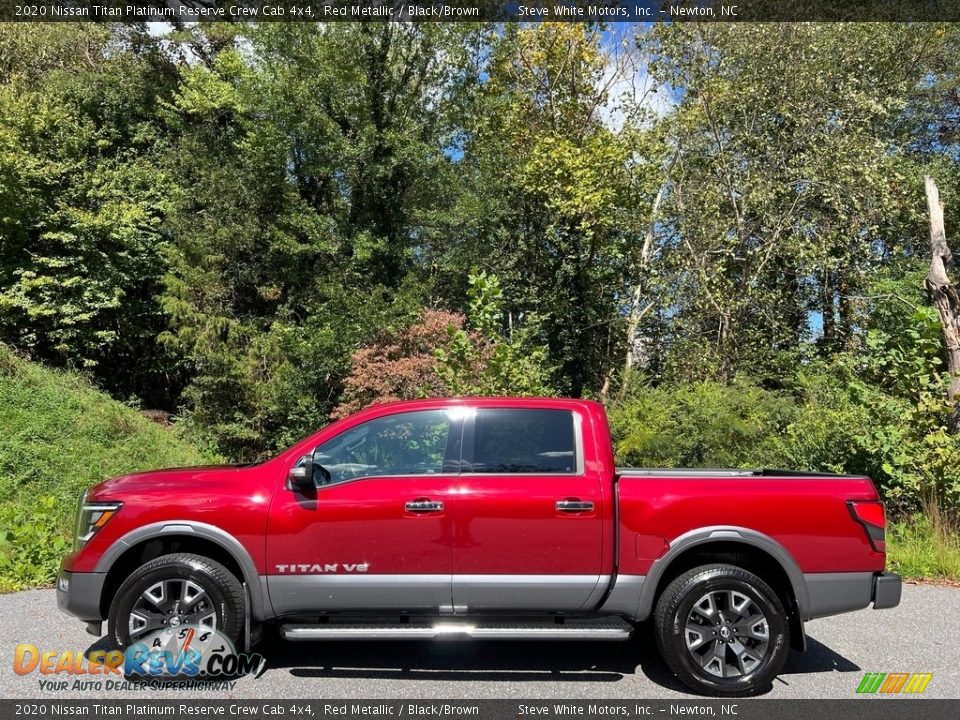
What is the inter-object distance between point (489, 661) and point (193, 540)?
2.15 meters

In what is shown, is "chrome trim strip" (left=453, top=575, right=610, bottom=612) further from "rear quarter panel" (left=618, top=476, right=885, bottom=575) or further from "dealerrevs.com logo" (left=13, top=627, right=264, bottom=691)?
"dealerrevs.com logo" (left=13, top=627, right=264, bottom=691)

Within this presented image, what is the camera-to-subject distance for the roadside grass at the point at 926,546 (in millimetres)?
7418

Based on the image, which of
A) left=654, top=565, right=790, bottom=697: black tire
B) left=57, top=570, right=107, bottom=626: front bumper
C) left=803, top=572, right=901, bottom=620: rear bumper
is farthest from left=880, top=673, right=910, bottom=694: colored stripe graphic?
left=57, top=570, right=107, bottom=626: front bumper

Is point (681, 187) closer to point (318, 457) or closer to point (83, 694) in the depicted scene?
point (318, 457)

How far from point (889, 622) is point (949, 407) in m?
3.78

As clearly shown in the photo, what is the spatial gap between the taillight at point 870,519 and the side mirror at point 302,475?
3388mm

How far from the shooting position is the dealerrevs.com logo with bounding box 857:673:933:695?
4.43 meters

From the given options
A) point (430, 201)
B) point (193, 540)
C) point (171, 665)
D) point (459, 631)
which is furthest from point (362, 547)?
point (430, 201)

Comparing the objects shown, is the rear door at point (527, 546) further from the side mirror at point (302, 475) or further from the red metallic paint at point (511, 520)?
the side mirror at point (302, 475)

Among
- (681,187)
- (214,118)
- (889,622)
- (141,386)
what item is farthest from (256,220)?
(889,622)

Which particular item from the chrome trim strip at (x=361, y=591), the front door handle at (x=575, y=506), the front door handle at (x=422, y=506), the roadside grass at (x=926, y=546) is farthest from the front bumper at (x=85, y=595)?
the roadside grass at (x=926, y=546)

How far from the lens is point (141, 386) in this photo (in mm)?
20672

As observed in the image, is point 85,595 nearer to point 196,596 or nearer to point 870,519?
point 196,596

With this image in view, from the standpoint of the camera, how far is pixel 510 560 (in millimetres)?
4469
